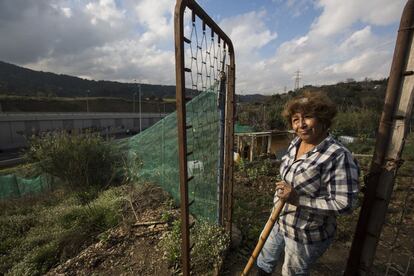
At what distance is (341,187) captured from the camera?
1.27m

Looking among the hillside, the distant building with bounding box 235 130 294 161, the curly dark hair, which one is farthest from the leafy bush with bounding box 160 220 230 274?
the hillside

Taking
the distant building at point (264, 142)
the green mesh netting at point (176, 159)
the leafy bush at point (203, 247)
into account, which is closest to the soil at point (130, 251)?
the leafy bush at point (203, 247)

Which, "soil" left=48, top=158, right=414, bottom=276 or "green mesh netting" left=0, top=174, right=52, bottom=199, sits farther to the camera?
"green mesh netting" left=0, top=174, right=52, bottom=199

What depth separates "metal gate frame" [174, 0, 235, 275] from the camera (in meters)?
1.37

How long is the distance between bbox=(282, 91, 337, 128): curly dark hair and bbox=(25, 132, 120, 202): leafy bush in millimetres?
7026

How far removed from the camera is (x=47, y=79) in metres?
96.6

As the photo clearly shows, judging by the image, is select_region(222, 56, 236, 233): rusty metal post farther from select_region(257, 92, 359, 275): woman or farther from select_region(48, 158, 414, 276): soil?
select_region(257, 92, 359, 275): woman

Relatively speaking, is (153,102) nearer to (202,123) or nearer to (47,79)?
(47,79)

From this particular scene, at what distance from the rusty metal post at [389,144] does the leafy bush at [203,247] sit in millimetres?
1238

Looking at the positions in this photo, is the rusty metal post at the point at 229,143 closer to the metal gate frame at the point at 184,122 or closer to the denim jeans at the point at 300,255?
the metal gate frame at the point at 184,122

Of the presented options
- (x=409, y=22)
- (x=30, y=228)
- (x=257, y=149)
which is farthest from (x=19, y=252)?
A: (x=257, y=149)

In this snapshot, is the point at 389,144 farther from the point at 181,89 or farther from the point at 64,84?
the point at 64,84

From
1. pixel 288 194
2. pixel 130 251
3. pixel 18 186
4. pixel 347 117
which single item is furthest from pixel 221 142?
pixel 347 117

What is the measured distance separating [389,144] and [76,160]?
317 inches
